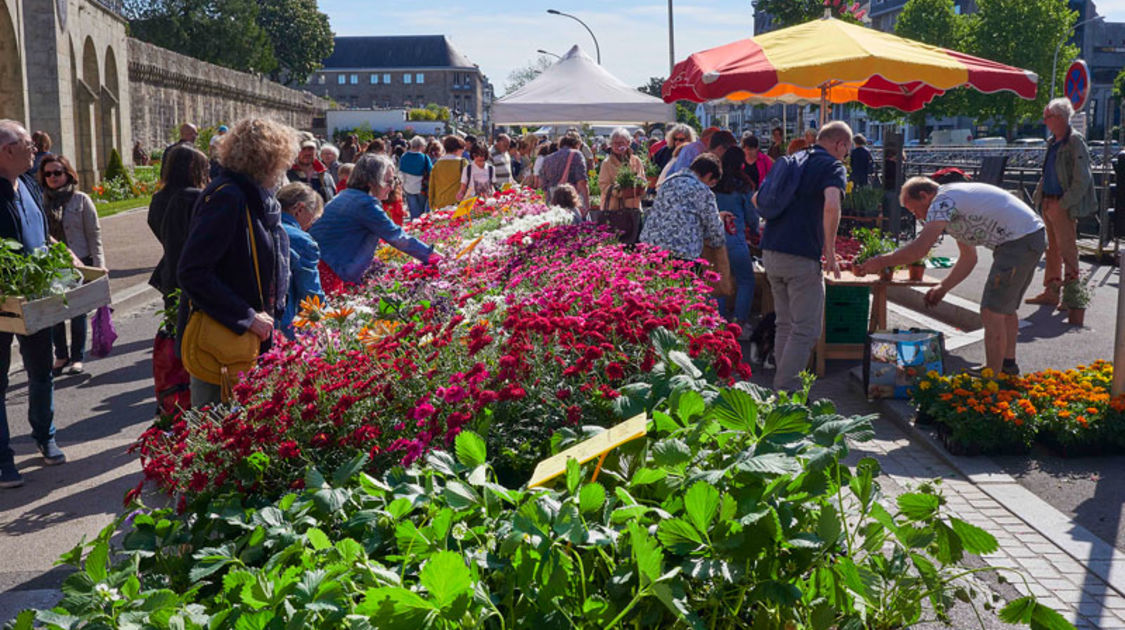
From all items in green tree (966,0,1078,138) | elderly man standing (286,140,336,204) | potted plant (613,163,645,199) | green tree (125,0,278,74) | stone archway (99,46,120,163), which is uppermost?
green tree (125,0,278,74)

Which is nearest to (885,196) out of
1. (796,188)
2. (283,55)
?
(796,188)

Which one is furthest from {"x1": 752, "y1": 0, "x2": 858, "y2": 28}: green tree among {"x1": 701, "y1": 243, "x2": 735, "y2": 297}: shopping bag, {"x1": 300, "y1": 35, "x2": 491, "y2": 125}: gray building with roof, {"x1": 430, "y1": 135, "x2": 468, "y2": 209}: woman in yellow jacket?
{"x1": 300, "y1": 35, "x2": 491, "y2": 125}: gray building with roof

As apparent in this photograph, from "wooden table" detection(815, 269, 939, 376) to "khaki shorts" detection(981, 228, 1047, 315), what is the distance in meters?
1.09

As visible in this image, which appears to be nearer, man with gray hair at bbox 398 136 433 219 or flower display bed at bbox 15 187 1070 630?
flower display bed at bbox 15 187 1070 630

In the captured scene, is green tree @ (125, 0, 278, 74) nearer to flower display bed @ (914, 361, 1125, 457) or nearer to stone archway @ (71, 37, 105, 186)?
stone archway @ (71, 37, 105, 186)

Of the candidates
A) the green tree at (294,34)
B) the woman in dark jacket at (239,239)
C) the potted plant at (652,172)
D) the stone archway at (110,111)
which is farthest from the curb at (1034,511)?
the green tree at (294,34)

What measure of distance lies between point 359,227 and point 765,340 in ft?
11.2

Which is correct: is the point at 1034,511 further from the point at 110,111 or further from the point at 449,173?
the point at 110,111

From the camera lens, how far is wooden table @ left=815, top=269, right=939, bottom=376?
27.8 feet

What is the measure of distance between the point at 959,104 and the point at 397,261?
63.8m

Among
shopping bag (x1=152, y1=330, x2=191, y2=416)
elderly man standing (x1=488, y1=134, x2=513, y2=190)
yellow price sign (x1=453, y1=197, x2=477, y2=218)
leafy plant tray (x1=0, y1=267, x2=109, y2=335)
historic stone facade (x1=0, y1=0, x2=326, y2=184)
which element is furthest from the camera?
historic stone facade (x1=0, y1=0, x2=326, y2=184)

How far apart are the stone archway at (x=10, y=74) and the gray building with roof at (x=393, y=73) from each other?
138277mm

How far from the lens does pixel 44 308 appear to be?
214 inches

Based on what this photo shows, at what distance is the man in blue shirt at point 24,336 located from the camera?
5.86m
